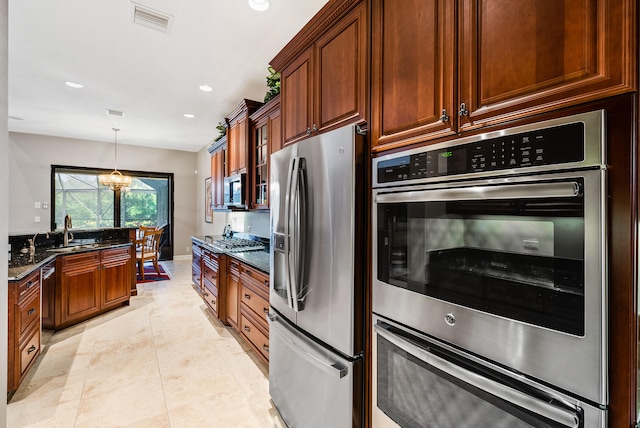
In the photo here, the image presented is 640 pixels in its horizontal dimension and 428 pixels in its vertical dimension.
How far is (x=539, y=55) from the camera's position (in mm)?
849

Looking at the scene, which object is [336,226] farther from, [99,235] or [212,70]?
[99,235]

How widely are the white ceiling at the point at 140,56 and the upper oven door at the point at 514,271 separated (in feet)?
6.61

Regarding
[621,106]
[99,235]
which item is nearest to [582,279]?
[621,106]

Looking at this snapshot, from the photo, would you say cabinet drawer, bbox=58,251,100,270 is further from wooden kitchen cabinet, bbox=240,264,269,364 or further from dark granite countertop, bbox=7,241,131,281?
wooden kitchen cabinet, bbox=240,264,269,364

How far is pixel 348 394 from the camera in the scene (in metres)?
1.39

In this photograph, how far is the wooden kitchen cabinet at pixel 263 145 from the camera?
2.98m

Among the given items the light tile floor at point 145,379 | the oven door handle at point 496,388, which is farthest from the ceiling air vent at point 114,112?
the oven door handle at point 496,388

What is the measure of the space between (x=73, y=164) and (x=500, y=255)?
334 inches

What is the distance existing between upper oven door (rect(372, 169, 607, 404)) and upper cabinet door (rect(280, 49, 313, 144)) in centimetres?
98

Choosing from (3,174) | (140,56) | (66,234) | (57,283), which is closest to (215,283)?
(57,283)

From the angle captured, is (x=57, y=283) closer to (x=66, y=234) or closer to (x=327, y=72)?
(x=66, y=234)

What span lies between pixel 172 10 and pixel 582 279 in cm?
297

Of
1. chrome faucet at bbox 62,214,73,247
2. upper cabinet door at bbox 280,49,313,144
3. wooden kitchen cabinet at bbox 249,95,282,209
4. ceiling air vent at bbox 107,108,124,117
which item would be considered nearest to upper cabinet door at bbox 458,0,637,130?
upper cabinet door at bbox 280,49,313,144

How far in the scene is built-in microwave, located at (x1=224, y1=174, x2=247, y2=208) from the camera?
3.67 metres
